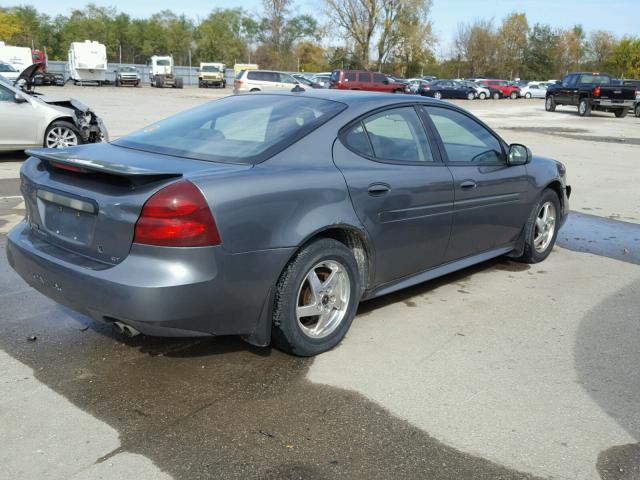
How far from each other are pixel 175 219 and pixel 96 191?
53 cm

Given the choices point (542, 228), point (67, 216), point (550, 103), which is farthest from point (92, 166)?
point (550, 103)

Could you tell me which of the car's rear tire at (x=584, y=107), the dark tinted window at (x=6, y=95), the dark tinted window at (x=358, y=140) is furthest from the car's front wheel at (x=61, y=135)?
the car's rear tire at (x=584, y=107)

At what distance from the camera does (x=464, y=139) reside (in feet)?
16.6

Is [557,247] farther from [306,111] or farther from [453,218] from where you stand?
[306,111]

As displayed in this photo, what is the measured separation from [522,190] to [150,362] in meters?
3.37

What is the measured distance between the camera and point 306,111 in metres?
4.13

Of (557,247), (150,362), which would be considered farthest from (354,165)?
(557,247)

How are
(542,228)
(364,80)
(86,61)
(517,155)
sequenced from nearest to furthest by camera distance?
(517,155) < (542,228) < (364,80) < (86,61)

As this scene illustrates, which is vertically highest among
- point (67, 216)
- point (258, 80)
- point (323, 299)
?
point (258, 80)

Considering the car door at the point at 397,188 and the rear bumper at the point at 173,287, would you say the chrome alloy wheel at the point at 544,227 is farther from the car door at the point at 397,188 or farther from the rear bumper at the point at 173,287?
the rear bumper at the point at 173,287

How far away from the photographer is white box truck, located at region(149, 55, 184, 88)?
53594 millimetres

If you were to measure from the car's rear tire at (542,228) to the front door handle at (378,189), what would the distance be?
212 centimetres

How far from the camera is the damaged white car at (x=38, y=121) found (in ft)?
35.7

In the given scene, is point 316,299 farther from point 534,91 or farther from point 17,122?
point 534,91
